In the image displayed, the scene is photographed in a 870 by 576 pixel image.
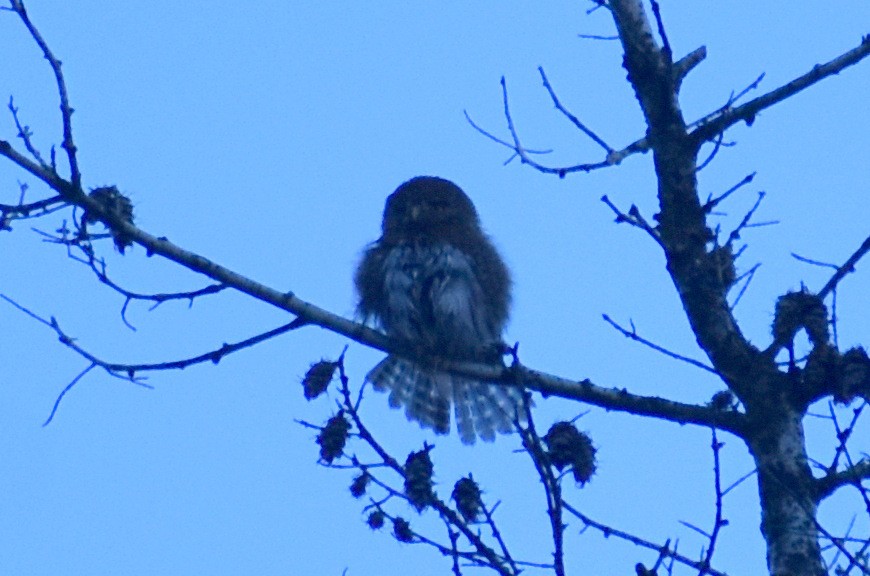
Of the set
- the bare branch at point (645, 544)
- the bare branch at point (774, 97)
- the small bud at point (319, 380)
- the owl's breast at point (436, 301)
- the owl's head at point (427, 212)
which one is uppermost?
the owl's head at point (427, 212)

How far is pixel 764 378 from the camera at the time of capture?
3.98 meters

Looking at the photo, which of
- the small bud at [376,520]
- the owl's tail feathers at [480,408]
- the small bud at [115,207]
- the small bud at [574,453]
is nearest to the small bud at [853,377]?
the small bud at [574,453]

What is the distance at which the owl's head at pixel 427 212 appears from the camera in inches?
254

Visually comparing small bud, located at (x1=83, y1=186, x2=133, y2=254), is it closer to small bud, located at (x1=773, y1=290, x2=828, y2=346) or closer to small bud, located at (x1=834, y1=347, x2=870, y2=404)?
small bud, located at (x1=773, y1=290, x2=828, y2=346)

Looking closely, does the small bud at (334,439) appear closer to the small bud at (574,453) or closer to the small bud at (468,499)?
the small bud at (468,499)

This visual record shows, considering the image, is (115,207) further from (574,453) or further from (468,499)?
(574,453)

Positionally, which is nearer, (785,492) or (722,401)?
(785,492)

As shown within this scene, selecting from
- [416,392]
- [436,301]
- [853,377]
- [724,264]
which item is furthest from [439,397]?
[853,377]

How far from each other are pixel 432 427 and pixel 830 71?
284 centimetres

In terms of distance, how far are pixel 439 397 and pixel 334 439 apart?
7.96ft

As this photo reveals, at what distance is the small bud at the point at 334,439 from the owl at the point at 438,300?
1.53 meters

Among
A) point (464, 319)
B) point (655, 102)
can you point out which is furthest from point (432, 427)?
point (655, 102)

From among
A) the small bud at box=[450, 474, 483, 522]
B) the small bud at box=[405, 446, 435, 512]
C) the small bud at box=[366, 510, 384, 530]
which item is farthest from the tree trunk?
the small bud at box=[366, 510, 384, 530]

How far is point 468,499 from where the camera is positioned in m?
3.81
